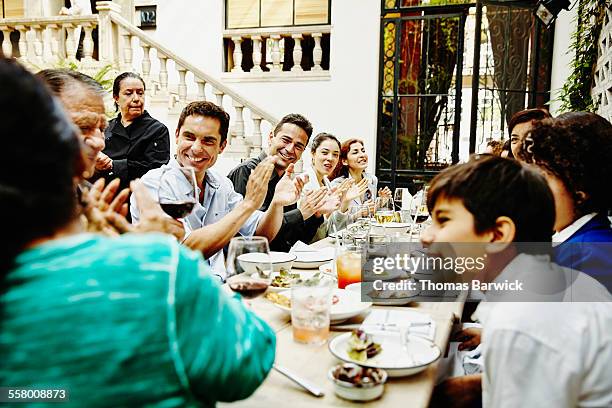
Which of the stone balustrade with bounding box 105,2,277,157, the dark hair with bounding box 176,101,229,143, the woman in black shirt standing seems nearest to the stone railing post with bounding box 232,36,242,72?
the stone balustrade with bounding box 105,2,277,157

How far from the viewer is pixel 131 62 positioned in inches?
290

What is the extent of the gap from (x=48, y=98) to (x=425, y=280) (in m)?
1.56

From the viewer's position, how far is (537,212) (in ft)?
3.93

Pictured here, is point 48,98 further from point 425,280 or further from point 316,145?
point 316,145

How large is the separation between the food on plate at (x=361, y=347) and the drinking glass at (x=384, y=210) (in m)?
2.05

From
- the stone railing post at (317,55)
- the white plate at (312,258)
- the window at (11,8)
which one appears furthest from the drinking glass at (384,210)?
the window at (11,8)

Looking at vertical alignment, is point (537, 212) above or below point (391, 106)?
below

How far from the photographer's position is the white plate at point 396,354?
114cm

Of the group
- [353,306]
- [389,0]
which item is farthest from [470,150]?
[353,306]

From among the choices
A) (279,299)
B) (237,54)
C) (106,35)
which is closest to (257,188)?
(279,299)

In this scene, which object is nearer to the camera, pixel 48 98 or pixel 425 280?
pixel 48 98

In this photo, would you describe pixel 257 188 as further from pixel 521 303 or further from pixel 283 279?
pixel 521 303

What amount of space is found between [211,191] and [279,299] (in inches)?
43.1

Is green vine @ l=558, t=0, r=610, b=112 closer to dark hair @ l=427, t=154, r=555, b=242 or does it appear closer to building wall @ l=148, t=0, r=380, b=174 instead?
building wall @ l=148, t=0, r=380, b=174
